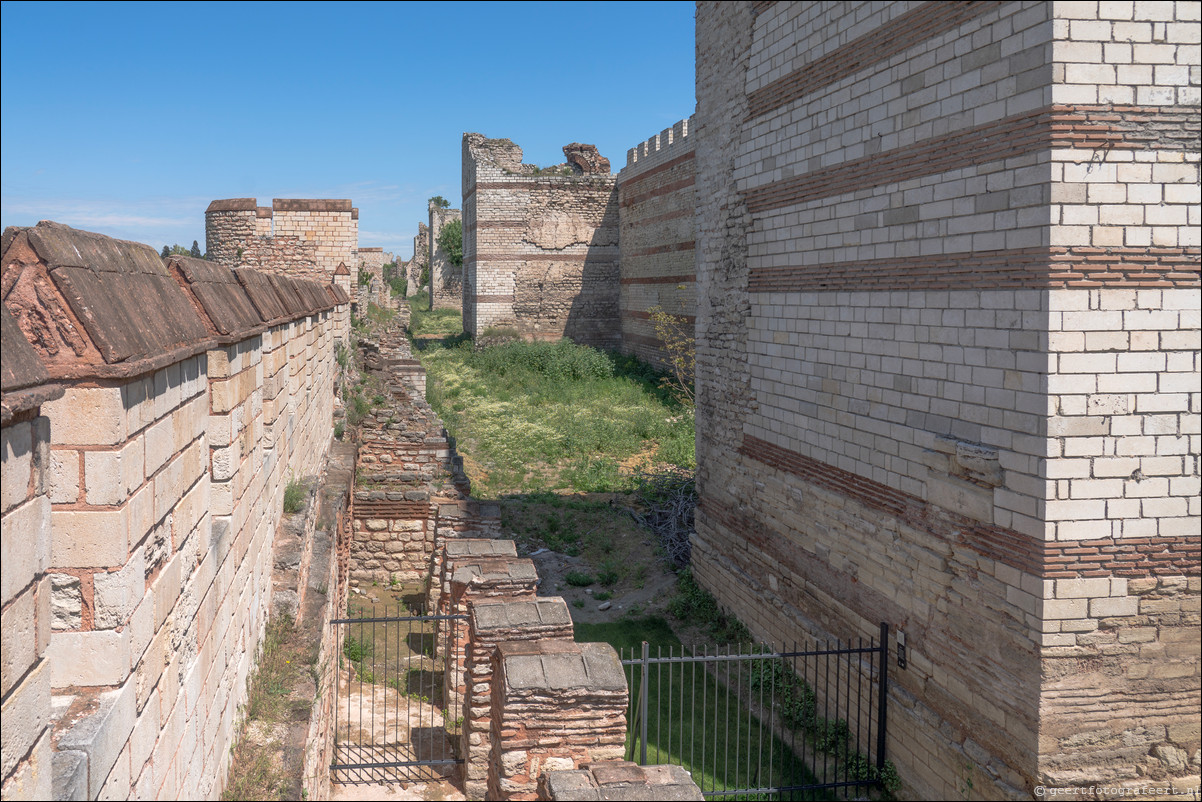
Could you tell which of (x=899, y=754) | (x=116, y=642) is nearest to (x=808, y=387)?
(x=899, y=754)

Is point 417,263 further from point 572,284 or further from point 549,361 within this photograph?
point 549,361

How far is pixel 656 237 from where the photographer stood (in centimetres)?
2373

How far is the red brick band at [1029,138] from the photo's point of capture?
16.1 feet

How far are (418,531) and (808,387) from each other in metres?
5.66

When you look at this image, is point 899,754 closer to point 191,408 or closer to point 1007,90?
point 1007,90

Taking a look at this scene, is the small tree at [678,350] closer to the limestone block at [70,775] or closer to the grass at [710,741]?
the grass at [710,741]

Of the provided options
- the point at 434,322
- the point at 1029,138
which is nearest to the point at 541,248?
the point at 434,322

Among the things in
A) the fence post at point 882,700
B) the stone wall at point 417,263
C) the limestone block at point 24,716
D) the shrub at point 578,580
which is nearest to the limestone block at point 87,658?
the limestone block at point 24,716

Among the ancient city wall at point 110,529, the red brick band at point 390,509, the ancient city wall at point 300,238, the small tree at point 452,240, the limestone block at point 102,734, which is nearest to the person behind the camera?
the ancient city wall at point 110,529

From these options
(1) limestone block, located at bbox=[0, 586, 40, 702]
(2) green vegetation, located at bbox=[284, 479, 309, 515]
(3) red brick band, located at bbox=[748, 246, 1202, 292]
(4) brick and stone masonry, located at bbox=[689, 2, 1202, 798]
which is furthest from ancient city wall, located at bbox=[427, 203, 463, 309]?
(1) limestone block, located at bbox=[0, 586, 40, 702]

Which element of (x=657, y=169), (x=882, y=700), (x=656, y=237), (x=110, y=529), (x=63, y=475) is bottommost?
(x=882, y=700)

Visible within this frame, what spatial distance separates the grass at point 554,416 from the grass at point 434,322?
6.90 m

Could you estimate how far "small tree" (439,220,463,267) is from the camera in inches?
1766

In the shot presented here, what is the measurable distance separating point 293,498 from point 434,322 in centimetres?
3344
